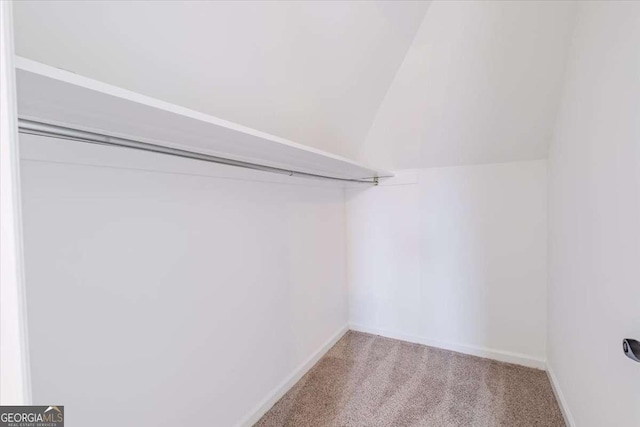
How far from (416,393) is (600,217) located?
1569 millimetres

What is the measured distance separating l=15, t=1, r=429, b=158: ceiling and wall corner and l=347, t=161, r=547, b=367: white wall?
1.02 metres

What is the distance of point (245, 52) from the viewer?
1.29 m

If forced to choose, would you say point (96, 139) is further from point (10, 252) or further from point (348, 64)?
point (348, 64)

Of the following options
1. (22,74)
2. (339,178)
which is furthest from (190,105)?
(339,178)

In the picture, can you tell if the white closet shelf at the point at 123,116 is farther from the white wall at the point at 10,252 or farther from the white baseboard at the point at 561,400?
the white baseboard at the point at 561,400

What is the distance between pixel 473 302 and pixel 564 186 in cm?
123

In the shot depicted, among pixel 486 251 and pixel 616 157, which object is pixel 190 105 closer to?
pixel 616 157

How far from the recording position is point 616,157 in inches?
40.1

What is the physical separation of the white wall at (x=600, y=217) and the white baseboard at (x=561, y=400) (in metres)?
0.02

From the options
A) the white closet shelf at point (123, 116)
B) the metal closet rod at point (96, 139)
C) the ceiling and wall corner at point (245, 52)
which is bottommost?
the metal closet rod at point (96, 139)

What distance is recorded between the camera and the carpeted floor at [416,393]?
1725mm

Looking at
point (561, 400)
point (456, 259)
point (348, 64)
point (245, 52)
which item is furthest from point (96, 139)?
point (561, 400)

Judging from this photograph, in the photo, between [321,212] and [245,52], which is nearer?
[245,52]

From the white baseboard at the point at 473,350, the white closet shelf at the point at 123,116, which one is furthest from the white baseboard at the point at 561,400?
the white closet shelf at the point at 123,116
